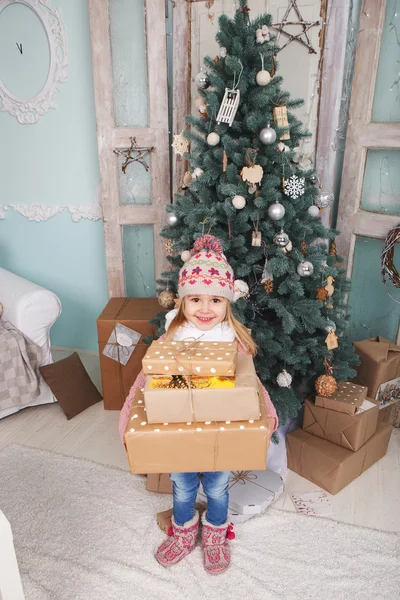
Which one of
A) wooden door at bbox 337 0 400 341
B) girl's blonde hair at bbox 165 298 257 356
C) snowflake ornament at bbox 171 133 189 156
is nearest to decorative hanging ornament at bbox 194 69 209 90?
snowflake ornament at bbox 171 133 189 156

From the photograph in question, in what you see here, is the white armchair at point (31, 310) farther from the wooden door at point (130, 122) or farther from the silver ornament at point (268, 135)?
the silver ornament at point (268, 135)

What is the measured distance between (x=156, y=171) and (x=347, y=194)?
1101 mm

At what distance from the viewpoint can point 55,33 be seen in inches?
113

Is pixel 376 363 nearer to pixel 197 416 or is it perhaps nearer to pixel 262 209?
pixel 262 209

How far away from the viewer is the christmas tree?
1.95 metres

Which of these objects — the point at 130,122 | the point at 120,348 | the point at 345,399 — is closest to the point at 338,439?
the point at 345,399

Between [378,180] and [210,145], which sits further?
[378,180]

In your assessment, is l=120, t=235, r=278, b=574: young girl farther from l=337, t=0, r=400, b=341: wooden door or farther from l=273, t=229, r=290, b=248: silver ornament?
l=337, t=0, r=400, b=341: wooden door

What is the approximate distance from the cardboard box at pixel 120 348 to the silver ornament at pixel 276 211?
100cm

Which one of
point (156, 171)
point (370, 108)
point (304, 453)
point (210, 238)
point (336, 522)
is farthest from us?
point (156, 171)

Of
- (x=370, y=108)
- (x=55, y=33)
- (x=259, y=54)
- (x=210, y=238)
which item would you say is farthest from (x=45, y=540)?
(x=55, y=33)

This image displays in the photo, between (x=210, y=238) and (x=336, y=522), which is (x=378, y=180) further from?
(x=336, y=522)

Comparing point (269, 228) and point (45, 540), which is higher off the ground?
point (269, 228)

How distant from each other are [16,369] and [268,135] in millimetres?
1813
